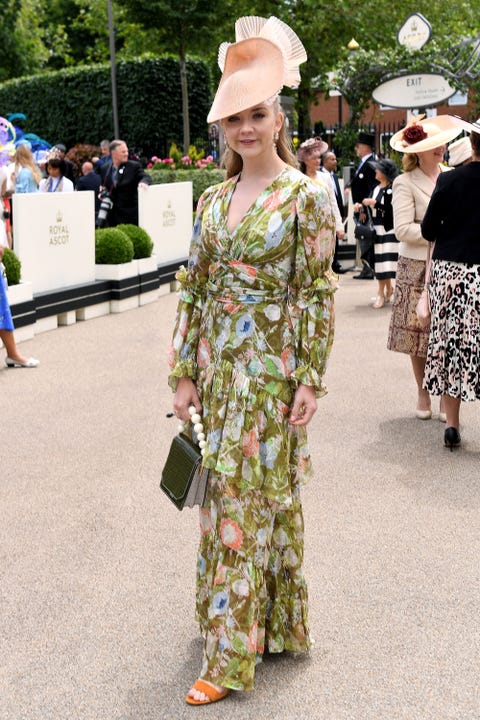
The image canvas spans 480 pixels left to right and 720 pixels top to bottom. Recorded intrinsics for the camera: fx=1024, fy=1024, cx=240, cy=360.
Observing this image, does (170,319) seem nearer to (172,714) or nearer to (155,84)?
(172,714)

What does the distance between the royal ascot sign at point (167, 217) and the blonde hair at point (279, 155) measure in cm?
1008

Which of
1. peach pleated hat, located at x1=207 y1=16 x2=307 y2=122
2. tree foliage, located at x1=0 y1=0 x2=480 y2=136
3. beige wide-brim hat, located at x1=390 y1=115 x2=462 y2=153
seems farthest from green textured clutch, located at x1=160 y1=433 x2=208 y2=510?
tree foliage, located at x1=0 y1=0 x2=480 y2=136

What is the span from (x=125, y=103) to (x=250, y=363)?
25981 mm

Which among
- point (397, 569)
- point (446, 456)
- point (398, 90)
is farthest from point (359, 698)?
point (398, 90)

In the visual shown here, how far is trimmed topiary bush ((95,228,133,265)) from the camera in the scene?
12.2 metres

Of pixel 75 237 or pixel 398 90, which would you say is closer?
pixel 75 237

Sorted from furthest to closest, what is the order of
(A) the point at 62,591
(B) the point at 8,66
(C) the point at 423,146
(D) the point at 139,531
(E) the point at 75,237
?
(B) the point at 8,66 < (E) the point at 75,237 < (C) the point at 423,146 < (D) the point at 139,531 < (A) the point at 62,591

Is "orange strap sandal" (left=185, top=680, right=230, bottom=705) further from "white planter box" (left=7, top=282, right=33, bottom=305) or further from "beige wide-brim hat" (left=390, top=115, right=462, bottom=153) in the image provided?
"white planter box" (left=7, top=282, right=33, bottom=305)

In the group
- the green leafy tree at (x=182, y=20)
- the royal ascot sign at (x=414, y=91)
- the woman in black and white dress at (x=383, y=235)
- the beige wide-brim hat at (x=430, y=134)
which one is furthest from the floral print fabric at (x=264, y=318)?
the green leafy tree at (x=182, y=20)

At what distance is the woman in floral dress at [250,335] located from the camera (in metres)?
3.24

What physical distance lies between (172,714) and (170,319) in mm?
8485

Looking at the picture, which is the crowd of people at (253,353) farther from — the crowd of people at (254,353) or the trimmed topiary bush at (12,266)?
the trimmed topiary bush at (12,266)

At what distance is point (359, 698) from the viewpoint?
11.3 ft

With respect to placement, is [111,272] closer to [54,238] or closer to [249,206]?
[54,238]
